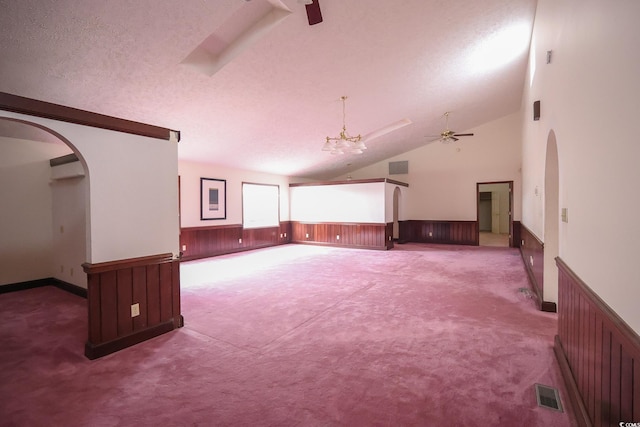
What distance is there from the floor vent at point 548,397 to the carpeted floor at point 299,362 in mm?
57

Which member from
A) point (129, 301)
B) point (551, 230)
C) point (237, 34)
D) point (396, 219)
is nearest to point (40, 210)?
point (129, 301)

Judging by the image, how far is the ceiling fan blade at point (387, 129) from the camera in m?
7.46

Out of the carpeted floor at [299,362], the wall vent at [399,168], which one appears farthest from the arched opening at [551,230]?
the wall vent at [399,168]

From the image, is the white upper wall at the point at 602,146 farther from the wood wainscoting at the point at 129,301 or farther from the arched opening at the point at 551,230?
the wood wainscoting at the point at 129,301

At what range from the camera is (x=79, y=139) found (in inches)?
98.7

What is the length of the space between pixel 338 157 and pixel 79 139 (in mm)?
7428

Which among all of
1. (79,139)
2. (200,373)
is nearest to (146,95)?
(79,139)

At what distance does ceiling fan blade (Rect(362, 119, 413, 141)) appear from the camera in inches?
294

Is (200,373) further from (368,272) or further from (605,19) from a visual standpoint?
(368,272)

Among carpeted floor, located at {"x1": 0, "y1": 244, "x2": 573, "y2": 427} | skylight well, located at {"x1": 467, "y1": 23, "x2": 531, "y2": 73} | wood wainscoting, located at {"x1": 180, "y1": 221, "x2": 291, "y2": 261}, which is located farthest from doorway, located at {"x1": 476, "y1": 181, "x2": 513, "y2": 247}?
carpeted floor, located at {"x1": 0, "y1": 244, "x2": 573, "y2": 427}

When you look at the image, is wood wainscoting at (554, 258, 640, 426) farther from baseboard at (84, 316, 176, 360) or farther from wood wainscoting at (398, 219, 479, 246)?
wood wainscoting at (398, 219, 479, 246)

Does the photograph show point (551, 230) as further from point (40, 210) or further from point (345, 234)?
point (40, 210)

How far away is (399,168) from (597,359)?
9689mm

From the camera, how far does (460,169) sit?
9773mm
